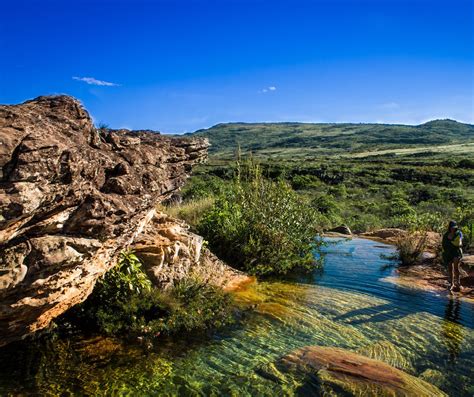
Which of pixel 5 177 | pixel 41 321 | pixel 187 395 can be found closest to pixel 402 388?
pixel 187 395

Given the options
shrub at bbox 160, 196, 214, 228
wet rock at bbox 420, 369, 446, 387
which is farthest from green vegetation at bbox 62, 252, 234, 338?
shrub at bbox 160, 196, 214, 228

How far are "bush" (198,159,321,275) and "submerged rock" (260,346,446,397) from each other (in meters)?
4.72

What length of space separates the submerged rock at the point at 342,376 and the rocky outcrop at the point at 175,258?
2.83m

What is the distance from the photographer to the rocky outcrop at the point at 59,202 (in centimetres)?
434

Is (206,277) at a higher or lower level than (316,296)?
higher

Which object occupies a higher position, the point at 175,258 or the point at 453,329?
the point at 175,258

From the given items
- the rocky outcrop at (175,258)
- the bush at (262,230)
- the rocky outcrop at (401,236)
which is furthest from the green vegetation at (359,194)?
the rocky outcrop at (175,258)

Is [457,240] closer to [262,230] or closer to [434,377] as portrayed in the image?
[262,230]

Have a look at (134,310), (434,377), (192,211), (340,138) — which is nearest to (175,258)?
(134,310)

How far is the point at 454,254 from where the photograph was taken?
432 inches

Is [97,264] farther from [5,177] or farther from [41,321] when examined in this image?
[5,177]

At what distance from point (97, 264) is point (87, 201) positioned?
104 cm

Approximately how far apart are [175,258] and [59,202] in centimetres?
403

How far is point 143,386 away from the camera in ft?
17.8
